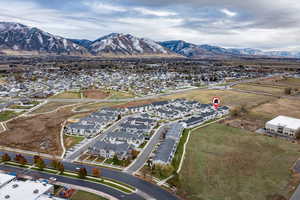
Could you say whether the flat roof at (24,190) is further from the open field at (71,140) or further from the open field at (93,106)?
the open field at (93,106)

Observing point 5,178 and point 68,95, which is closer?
point 5,178

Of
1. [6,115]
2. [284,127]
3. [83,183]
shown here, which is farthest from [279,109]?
[6,115]

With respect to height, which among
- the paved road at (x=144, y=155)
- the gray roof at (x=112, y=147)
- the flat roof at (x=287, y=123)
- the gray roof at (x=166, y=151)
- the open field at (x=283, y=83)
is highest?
the open field at (x=283, y=83)

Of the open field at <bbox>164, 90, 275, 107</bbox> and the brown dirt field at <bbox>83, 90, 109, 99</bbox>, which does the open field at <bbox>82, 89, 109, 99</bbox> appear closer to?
the brown dirt field at <bbox>83, 90, 109, 99</bbox>

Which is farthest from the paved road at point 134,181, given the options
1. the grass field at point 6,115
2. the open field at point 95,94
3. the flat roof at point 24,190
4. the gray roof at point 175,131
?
the open field at point 95,94

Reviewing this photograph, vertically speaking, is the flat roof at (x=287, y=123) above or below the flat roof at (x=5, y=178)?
above

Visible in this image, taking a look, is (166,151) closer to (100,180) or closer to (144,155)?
(144,155)

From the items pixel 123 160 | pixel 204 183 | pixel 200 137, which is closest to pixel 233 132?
pixel 200 137

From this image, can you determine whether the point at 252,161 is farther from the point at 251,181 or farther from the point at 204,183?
the point at 204,183
